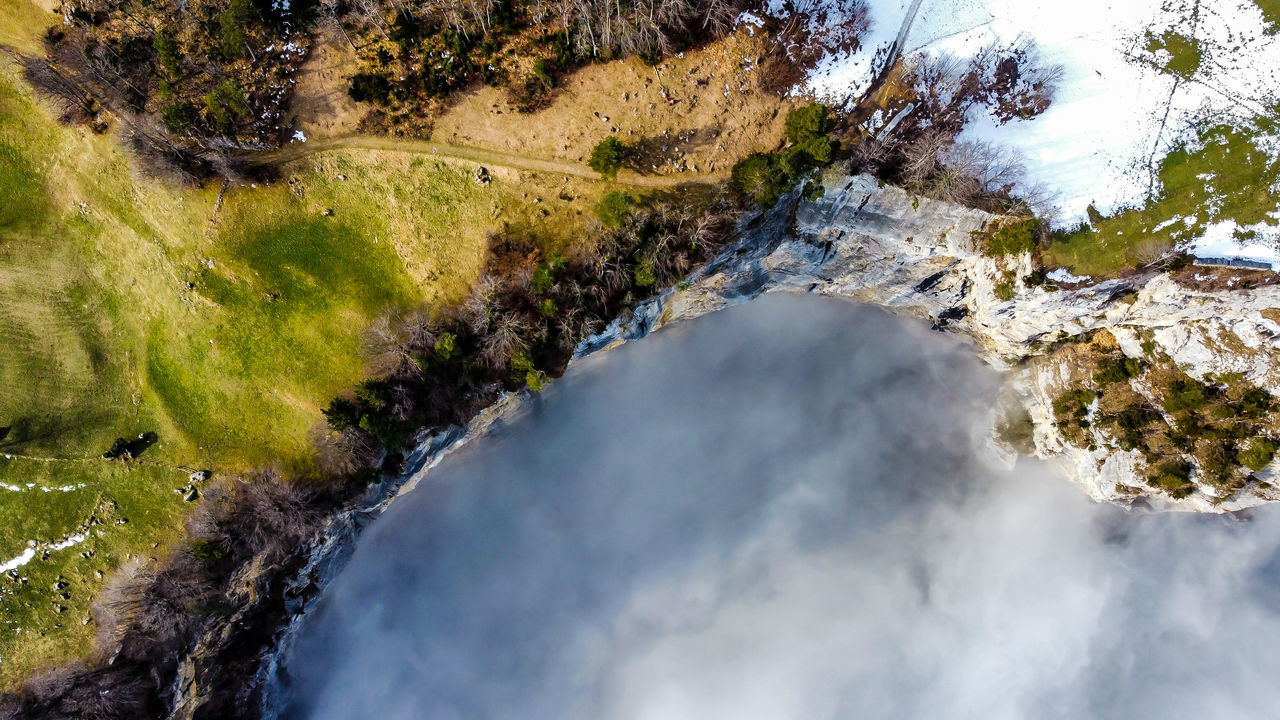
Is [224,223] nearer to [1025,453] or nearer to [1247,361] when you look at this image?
[1025,453]

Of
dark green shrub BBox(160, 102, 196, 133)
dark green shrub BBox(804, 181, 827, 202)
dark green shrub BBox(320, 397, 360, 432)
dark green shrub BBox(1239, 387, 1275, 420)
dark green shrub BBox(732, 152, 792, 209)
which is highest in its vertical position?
dark green shrub BBox(160, 102, 196, 133)

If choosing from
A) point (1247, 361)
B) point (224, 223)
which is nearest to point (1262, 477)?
point (1247, 361)

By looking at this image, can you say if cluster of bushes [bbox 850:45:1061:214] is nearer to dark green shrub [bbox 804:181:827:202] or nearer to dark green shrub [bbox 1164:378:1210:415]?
dark green shrub [bbox 804:181:827:202]

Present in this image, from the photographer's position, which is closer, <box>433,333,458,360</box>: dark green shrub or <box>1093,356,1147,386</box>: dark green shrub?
<box>433,333,458,360</box>: dark green shrub

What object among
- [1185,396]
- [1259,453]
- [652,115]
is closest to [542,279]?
[652,115]

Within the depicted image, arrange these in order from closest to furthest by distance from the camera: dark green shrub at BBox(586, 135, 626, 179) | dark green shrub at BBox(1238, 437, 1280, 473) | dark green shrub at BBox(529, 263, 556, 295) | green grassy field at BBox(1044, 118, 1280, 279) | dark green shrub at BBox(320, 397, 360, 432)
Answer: green grassy field at BBox(1044, 118, 1280, 279) < dark green shrub at BBox(1238, 437, 1280, 473) < dark green shrub at BBox(586, 135, 626, 179) < dark green shrub at BBox(529, 263, 556, 295) < dark green shrub at BBox(320, 397, 360, 432)

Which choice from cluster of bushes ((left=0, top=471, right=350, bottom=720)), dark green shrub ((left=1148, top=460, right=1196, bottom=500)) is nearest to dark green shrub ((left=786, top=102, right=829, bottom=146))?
dark green shrub ((left=1148, top=460, right=1196, bottom=500))

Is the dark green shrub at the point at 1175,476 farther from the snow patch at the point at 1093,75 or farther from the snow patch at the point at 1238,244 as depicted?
the snow patch at the point at 1093,75

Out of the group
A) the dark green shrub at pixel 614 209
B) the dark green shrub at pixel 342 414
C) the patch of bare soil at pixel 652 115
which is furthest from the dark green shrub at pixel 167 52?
the dark green shrub at pixel 614 209
